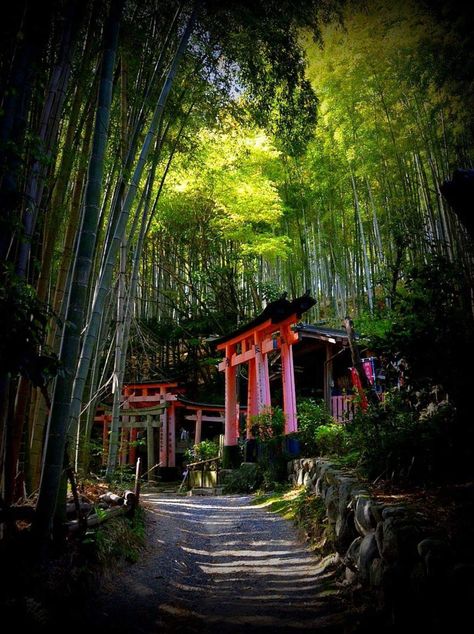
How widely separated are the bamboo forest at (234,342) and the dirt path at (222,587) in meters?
0.02

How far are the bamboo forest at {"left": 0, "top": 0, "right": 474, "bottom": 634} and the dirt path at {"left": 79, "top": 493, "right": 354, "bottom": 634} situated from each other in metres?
0.02

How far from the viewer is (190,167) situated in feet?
23.2

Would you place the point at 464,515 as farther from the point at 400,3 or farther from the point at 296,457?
the point at 400,3

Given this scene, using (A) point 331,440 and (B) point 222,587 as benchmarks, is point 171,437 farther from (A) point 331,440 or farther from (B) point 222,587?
(B) point 222,587

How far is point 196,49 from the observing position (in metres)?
4.59

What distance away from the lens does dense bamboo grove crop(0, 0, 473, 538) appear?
235cm

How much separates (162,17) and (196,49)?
2.46 ft

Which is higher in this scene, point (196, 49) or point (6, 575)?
point (196, 49)

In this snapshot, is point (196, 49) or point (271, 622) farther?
point (196, 49)

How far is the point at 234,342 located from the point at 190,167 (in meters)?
3.79

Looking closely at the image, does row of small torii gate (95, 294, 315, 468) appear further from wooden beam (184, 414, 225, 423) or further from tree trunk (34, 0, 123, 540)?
tree trunk (34, 0, 123, 540)

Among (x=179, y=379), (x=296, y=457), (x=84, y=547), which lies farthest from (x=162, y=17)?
(x=179, y=379)

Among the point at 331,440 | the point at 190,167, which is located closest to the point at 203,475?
the point at 331,440

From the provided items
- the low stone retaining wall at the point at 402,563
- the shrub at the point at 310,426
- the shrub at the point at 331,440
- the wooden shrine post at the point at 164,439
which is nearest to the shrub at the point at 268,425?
the shrub at the point at 310,426
